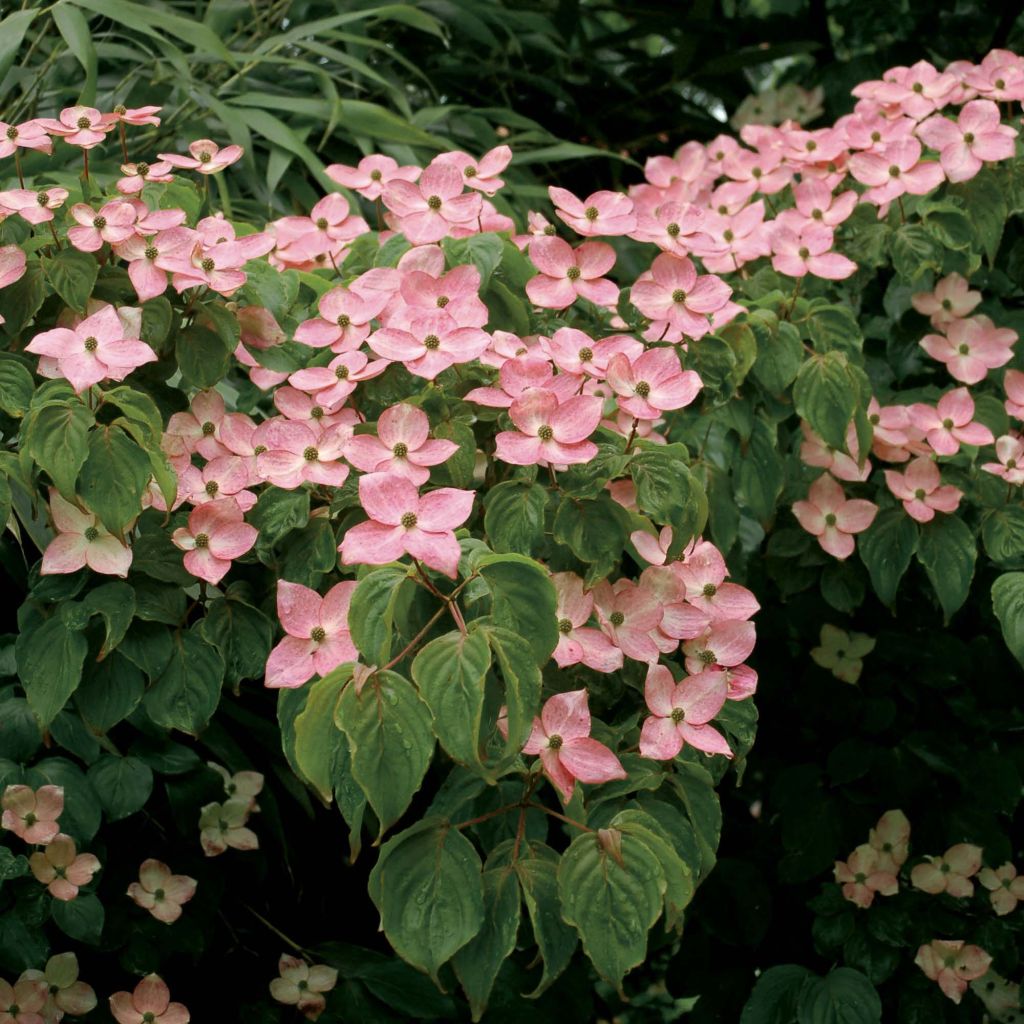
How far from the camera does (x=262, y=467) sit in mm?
1000

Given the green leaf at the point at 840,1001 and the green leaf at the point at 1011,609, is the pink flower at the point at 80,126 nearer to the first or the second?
the green leaf at the point at 1011,609

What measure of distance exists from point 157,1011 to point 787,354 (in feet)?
2.54

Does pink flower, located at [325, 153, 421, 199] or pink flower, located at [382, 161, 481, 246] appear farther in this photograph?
pink flower, located at [325, 153, 421, 199]

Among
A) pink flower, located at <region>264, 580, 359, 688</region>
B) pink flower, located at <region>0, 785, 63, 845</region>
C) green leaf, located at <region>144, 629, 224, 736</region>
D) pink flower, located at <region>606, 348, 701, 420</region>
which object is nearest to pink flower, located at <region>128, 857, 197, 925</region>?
pink flower, located at <region>0, 785, 63, 845</region>

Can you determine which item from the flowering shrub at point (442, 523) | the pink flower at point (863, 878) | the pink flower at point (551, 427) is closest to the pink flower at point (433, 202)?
the flowering shrub at point (442, 523)

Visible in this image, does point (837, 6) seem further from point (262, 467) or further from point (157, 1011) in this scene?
point (157, 1011)

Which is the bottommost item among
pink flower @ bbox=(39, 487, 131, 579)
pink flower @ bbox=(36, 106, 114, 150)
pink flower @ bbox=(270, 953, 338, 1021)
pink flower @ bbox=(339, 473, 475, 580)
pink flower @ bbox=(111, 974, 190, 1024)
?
pink flower @ bbox=(270, 953, 338, 1021)

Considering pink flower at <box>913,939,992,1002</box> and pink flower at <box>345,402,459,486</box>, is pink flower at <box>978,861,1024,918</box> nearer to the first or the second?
pink flower at <box>913,939,992,1002</box>

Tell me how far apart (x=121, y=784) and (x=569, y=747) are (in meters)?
0.42

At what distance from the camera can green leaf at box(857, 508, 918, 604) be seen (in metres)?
1.27

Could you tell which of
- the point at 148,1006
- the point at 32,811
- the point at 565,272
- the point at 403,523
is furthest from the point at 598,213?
the point at 148,1006

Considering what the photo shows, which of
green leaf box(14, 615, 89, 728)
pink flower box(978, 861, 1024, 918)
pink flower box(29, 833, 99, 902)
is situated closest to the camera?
green leaf box(14, 615, 89, 728)

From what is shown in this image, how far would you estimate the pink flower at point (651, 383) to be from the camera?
1.00m

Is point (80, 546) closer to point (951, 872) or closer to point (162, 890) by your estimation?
point (162, 890)
